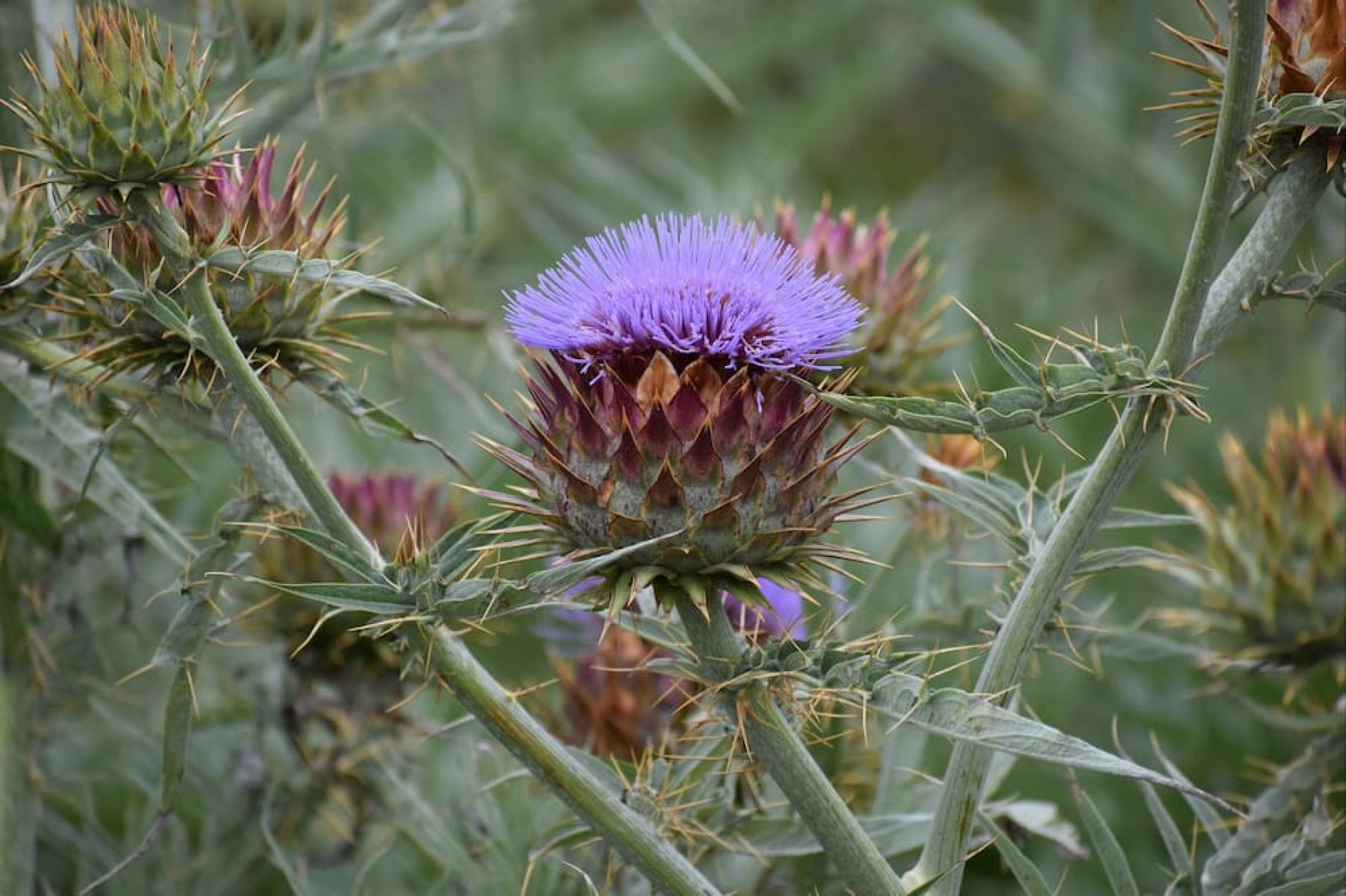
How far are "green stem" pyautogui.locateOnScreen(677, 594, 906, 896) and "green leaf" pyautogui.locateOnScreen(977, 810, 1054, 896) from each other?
12 cm

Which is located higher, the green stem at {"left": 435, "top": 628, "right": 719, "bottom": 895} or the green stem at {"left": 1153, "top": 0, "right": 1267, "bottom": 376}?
the green stem at {"left": 1153, "top": 0, "right": 1267, "bottom": 376}

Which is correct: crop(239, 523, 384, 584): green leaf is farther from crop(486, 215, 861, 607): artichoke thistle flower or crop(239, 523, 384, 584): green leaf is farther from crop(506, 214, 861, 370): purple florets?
crop(506, 214, 861, 370): purple florets

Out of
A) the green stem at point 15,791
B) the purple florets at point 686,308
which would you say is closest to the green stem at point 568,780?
the purple florets at point 686,308

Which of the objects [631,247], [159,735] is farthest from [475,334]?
[631,247]

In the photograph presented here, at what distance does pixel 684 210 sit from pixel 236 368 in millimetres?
2717

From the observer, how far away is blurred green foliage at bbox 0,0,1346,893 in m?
2.58

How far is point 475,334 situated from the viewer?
2846mm

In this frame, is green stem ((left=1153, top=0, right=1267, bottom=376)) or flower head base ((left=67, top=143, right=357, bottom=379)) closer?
green stem ((left=1153, top=0, right=1267, bottom=376))

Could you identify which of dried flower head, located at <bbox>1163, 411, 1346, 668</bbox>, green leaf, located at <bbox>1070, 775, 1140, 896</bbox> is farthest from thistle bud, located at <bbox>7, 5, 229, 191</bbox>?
dried flower head, located at <bbox>1163, 411, 1346, 668</bbox>

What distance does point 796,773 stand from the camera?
5.57ft

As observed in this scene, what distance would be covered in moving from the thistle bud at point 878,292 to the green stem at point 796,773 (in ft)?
2.77

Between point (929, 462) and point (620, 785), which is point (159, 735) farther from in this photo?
point (929, 462)

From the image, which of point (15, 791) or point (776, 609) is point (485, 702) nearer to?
point (776, 609)

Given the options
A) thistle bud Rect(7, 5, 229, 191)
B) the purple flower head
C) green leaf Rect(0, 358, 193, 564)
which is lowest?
the purple flower head
